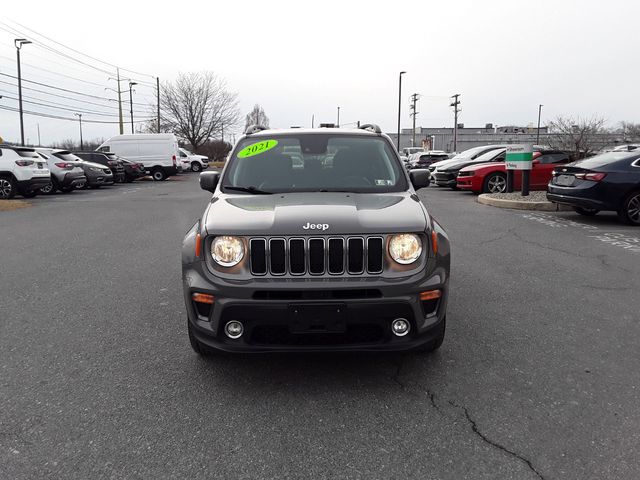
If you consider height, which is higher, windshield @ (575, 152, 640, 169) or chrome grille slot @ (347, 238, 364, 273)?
windshield @ (575, 152, 640, 169)

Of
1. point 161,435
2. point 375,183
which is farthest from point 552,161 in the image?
point 161,435

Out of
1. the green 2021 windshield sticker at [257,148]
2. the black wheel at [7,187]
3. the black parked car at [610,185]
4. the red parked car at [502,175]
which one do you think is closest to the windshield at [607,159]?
the black parked car at [610,185]

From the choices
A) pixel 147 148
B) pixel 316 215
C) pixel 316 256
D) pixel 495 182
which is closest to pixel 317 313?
pixel 316 256

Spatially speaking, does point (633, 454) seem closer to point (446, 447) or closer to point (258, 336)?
point (446, 447)

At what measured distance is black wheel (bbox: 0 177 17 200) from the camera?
16609 mm

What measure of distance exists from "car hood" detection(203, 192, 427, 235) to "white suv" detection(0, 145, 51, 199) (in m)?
15.5

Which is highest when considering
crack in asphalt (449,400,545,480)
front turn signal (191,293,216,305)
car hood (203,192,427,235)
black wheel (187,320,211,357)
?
car hood (203,192,427,235)

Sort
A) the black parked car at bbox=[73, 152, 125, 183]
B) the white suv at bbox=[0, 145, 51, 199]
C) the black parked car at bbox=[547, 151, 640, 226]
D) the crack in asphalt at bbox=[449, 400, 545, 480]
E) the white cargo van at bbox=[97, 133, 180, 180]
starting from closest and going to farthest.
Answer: the crack in asphalt at bbox=[449, 400, 545, 480], the black parked car at bbox=[547, 151, 640, 226], the white suv at bbox=[0, 145, 51, 199], the black parked car at bbox=[73, 152, 125, 183], the white cargo van at bbox=[97, 133, 180, 180]

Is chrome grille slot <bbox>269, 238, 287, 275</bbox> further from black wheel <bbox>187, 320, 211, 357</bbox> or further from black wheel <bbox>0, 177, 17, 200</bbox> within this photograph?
black wheel <bbox>0, 177, 17, 200</bbox>

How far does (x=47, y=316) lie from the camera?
4.82m

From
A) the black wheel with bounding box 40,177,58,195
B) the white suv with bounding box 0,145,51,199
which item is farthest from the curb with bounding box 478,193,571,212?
the black wheel with bounding box 40,177,58,195

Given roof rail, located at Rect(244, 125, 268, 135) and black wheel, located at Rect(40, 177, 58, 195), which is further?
black wheel, located at Rect(40, 177, 58, 195)

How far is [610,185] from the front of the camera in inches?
389

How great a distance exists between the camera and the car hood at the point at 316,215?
126 inches
